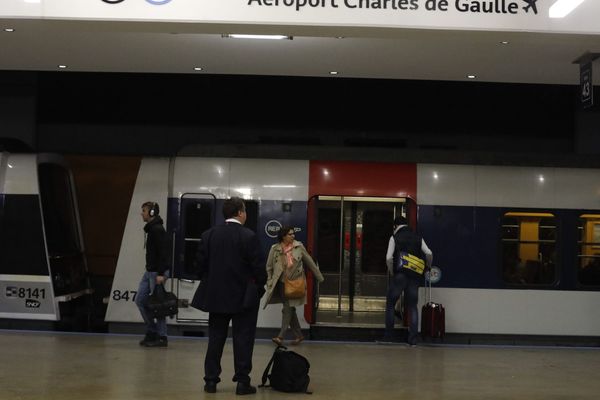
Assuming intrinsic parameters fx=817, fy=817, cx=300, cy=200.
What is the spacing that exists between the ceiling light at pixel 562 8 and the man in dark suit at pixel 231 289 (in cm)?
372

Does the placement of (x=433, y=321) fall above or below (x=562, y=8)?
below

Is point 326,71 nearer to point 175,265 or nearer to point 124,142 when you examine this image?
point 175,265

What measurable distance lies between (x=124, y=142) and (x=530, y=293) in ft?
28.4

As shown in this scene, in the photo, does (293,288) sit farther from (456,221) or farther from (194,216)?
(456,221)

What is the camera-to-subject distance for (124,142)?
16.6m

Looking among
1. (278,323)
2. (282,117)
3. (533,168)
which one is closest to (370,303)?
(278,323)

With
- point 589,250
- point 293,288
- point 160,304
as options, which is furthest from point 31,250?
point 589,250

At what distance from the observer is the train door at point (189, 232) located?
12.0 metres

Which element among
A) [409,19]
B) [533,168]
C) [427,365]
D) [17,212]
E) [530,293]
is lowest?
[427,365]

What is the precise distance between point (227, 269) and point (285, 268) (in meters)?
3.09

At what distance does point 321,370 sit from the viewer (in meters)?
9.38

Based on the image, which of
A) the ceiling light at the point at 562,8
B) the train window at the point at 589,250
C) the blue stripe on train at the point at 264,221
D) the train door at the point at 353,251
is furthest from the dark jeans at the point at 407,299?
the ceiling light at the point at 562,8

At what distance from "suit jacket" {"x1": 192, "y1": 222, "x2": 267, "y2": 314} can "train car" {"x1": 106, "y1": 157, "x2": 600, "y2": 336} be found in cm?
432

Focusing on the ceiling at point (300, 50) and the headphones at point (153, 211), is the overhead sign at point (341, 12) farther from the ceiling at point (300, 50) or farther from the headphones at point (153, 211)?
the headphones at point (153, 211)
